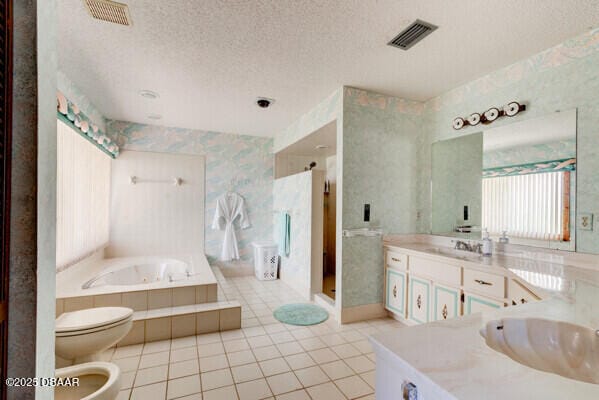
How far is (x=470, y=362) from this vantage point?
0.67 metres

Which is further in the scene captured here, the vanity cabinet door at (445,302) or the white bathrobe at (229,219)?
the white bathrobe at (229,219)

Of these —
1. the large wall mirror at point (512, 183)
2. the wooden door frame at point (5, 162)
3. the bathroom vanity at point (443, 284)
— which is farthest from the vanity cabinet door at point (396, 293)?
the wooden door frame at point (5, 162)

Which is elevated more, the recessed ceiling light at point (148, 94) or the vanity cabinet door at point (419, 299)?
the recessed ceiling light at point (148, 94)

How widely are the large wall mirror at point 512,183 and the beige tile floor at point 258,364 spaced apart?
4.68ft

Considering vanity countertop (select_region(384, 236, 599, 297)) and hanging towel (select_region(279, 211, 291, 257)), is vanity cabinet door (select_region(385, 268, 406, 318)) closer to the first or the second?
vanity countertop (select_region(384, 236, 599, 297))

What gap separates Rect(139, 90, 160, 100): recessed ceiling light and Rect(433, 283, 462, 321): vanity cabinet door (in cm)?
357

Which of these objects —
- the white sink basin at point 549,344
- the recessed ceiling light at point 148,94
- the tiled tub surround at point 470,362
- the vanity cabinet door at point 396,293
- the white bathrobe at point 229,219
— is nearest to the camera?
the tiled tub surround at point 470,362

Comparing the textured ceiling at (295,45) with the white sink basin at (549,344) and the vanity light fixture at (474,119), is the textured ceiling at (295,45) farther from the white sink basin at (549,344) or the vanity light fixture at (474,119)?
the white sink basin at (549,344)

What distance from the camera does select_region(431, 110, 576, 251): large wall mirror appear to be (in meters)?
2.06

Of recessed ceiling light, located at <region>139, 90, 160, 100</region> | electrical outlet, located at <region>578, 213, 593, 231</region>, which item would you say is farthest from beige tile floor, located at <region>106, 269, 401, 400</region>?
recessed ceiling light, located at <region>139, 90, 160, 100</region>

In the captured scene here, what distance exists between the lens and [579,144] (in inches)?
78.1

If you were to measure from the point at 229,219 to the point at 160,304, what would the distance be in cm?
210

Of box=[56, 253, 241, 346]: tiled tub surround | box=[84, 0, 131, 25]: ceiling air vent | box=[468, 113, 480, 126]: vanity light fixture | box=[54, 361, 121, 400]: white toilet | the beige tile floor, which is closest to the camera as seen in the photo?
box=[54, 361, 121, 400]: white toilet

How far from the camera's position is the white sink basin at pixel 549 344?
83 cm
